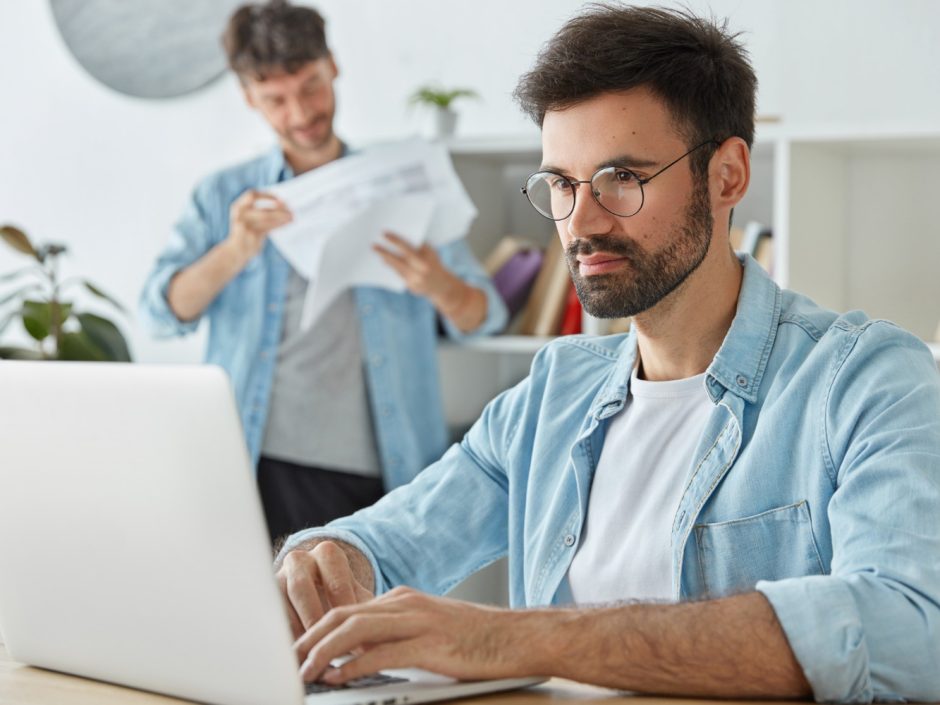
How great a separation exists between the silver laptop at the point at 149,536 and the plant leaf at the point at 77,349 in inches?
79.6

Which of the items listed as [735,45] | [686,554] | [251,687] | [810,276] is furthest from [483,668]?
[810,276]

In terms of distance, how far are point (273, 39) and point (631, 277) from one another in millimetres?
1574

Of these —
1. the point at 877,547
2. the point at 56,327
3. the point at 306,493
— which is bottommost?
the point at 306,493

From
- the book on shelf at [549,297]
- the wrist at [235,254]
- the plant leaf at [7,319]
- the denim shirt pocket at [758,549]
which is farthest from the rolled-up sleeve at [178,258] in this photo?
the denim shirt pocket at [758,549]

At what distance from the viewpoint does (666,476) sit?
141cm

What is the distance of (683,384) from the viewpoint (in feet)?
4.81

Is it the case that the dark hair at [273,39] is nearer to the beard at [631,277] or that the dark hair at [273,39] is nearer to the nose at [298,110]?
the nose at [298,110]

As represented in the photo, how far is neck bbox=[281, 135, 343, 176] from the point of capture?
2875 millimetres

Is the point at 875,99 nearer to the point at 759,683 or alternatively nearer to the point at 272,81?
the point at 272,81

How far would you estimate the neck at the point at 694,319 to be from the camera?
1.47 m

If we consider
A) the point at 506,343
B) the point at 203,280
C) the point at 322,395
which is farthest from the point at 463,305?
the point at 203,280

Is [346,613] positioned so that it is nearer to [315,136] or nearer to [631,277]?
[631,277]

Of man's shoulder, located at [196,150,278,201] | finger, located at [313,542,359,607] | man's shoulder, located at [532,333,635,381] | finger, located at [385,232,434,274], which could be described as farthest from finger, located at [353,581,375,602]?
man's shoulder, located at [196,150,278,201]

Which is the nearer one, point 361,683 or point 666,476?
point 361,683
